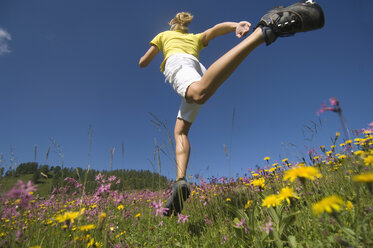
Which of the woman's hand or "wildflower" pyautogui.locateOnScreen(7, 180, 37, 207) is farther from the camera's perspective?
the woman's hand

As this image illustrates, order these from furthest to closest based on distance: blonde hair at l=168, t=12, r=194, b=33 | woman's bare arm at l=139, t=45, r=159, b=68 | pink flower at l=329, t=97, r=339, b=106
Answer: blonde hair at l=168, t=12, r=194, b=33 < woman's bare arm at l=139, t=45, r=159, b=68 < pink flower at l=329, t=97, r=339, b=106

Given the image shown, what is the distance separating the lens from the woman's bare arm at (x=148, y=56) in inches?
135

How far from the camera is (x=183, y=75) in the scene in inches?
95.8

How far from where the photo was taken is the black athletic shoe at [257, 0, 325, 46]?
75.4 inches

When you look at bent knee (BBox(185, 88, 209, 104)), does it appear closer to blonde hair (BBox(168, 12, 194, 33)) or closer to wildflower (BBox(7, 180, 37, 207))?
wildflower (BBox(7, 180, 37, 207))

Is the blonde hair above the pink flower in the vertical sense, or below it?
above

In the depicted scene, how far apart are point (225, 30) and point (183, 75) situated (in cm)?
134

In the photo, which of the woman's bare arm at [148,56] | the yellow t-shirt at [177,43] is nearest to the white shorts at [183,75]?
the yellow t-shirt at [177,43]

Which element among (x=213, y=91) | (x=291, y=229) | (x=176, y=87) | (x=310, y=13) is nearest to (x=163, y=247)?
(x=291, y=229)

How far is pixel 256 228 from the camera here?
138 centimetres

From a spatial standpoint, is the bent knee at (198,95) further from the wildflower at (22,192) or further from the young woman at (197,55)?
the wildflower at (22,192)

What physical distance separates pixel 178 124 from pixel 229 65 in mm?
1434

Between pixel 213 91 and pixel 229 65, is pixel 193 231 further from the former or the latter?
pixel 229 65

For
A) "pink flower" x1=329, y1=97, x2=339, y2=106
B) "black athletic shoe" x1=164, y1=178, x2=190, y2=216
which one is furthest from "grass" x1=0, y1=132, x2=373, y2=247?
"pink flower" x1=329, y1=97, x2=339, y2=106
